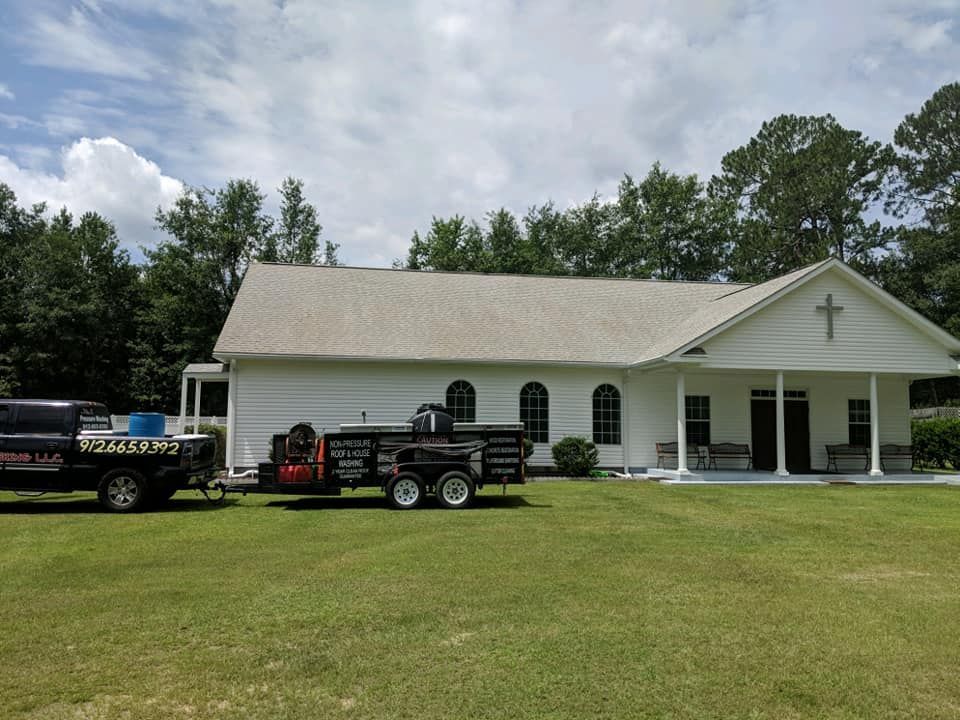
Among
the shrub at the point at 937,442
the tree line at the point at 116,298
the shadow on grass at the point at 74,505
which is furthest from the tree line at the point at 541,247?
the shadow on grass at the point at 74,505

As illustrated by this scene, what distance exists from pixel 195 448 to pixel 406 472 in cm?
391

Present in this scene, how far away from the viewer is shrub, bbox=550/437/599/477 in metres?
20.1

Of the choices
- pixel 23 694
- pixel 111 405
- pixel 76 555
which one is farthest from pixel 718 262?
pixel 23 694

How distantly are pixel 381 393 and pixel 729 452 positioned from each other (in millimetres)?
10102

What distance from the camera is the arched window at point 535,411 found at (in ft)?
69.3

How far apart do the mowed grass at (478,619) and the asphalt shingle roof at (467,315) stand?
9250 mm

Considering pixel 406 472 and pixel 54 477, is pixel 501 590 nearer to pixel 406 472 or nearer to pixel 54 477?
pixel 406 472

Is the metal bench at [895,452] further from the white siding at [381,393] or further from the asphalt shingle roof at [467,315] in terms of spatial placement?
the white siding at [381,393]

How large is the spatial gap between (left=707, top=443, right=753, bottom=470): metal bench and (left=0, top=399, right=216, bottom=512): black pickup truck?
14.5 m

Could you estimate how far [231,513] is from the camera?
12977mm

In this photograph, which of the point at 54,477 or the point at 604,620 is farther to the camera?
the point at 54,477

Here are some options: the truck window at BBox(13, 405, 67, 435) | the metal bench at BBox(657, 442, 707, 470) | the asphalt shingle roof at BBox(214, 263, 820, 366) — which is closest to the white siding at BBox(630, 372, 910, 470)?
the metal bench at BBox(657, 442, 707, 470)

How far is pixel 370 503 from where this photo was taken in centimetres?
1441

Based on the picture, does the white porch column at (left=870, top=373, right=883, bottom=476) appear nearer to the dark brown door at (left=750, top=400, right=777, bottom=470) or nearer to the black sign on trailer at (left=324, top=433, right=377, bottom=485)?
the dark brown door at (left=750, top=400, right=777, bottom=470)
